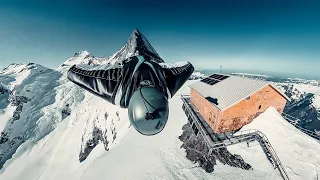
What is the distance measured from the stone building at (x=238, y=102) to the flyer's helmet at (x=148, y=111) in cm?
1402

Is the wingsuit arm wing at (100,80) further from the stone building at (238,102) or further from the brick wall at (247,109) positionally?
the brick wall at (247,109)

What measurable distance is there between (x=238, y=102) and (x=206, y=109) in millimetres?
4343

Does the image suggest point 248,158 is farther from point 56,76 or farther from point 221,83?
point 56,76

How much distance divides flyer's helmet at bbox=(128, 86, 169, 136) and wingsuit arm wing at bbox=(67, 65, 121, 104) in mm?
2990

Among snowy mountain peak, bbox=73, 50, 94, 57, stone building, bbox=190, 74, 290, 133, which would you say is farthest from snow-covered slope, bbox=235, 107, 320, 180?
snowy mountain peak, bbox=73, 50, 94, 57

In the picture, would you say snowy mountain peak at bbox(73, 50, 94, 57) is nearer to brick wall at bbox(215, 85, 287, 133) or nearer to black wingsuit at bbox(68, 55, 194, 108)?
brick wall at bbox(215, 85, 287, 133)

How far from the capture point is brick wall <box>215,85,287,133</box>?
59.6 feet

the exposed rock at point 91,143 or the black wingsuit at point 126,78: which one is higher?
the black wingsuit at point 126,78

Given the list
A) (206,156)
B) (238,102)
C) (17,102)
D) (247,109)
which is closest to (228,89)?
(238,102)

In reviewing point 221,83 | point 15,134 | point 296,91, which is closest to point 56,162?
point 221,83

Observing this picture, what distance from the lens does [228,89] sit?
2086cm

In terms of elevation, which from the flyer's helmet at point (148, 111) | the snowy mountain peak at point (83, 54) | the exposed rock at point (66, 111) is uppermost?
the snowy mountain peak at point (83, 54)

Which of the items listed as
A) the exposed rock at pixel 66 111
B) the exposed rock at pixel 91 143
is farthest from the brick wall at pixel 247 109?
the exposed rock at pixel 66 111

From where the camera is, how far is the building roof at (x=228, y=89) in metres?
18.2
